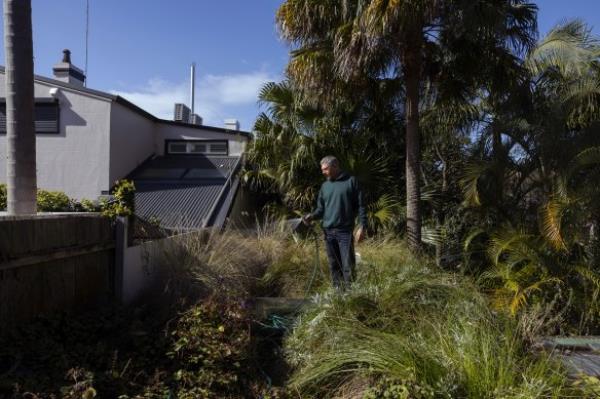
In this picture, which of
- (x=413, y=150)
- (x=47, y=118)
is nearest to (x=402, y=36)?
(x=413, y=150)

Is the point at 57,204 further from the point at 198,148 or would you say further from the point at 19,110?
the point at 198,148

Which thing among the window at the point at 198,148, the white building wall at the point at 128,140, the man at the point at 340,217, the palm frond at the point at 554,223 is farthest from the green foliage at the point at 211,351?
the window at the point at 198,148

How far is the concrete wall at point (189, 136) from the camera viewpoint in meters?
14.7

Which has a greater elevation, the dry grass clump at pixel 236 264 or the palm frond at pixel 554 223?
the palm frond at pixel 554 223

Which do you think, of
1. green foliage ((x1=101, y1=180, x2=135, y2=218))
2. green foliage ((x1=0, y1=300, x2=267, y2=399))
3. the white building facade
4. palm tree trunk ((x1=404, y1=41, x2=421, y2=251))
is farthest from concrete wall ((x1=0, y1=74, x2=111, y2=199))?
green foliage ((x1=0, y1=300, x2=267, y2=399))

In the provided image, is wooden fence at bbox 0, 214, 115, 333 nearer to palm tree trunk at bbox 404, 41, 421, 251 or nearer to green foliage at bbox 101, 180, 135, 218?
Result: green foliage at bbox 101, 180, 135, 218

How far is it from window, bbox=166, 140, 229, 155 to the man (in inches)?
342

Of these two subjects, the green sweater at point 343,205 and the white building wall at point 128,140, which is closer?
the green sweater at point 343,205

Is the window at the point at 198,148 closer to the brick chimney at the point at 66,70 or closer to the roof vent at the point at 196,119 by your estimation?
the brick chimney at the point at 66,70

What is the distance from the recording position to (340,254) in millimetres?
6418

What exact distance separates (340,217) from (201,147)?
936 cm

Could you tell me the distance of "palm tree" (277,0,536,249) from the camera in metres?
7.52

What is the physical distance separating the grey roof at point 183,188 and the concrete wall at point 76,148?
1.02m

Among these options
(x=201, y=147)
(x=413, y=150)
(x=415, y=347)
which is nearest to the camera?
(x=415, y=347)
